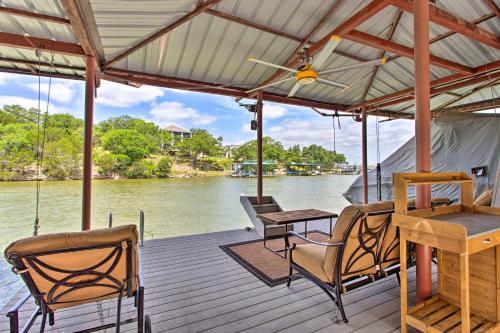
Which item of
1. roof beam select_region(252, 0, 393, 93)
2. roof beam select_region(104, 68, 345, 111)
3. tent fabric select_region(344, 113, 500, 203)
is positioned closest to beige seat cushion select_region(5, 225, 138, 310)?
roof beam select_region(252, 0, 393, 93)

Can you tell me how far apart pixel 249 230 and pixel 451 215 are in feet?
12.6

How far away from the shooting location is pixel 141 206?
8.03 meters

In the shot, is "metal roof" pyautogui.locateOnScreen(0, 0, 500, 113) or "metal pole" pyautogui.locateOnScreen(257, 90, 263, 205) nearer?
"metal roof" pyautogui.locateOnScreen(0, 0, 500, 113)

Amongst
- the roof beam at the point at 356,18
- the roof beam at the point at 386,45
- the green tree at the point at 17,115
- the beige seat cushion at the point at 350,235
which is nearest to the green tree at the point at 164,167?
the green tree at the point at 17,115

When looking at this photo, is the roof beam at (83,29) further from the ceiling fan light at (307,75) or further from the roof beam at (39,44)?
the ceiling fan light at (307,75)

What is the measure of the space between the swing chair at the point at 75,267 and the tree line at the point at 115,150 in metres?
5.77

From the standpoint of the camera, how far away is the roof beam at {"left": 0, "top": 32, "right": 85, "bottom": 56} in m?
3.04

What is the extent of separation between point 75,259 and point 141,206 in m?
7.10

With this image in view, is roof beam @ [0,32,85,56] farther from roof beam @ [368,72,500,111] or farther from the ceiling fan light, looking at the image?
roof beam @ [368,72,500,111]

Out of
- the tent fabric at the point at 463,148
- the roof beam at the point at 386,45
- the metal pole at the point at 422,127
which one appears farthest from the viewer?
the tent fabric at the point at 463,148

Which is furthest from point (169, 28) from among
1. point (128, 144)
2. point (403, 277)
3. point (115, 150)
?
point (128, 144)

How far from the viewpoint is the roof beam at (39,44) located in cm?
304

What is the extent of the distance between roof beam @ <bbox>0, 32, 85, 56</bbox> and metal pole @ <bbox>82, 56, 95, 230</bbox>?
21 cm

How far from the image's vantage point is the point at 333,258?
80.4 inches
